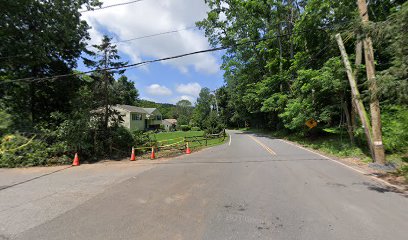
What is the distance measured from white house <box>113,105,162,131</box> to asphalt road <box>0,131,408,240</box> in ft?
83.2

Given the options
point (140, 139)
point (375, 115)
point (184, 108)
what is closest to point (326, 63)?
point (375, 115)

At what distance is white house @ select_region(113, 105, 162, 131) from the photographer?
3841 cm

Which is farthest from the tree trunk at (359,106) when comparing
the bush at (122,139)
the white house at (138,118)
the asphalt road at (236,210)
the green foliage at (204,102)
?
the green foliage at (204,102)

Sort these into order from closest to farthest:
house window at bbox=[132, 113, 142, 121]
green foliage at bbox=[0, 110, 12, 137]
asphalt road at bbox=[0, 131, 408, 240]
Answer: asphalt road at bbox=[0, 131, 408, 240]
green foliage at bbox=[0, 110, 12, 137]
house window at bbox=[132, 113, 142, 121]

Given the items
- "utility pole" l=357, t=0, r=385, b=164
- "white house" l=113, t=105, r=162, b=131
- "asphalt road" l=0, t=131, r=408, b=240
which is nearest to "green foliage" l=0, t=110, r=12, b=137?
"asphalt road" l=0, t=131, r=408, b=240

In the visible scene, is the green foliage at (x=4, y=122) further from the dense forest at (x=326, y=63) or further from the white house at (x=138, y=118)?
the white house at (x=138, y=118)

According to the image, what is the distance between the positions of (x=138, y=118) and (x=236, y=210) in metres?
40.4

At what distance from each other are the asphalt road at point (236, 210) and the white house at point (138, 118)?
25366 millimetres

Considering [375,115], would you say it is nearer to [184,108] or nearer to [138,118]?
[138,118]

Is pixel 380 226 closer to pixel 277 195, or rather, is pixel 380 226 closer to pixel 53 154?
pixel 277 195

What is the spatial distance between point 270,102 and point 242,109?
2454 centimetres

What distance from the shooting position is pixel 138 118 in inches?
1713

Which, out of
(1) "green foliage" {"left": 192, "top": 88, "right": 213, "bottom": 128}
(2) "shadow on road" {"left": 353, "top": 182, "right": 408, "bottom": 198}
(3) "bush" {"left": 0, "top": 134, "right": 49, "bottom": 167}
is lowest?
(2) "shadow on road" {"left": 353, "top": 182, "right": 408, "bottom": 198}

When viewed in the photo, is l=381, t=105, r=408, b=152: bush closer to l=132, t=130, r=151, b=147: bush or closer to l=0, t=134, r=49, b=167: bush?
l=132, t=130, r=151, b=147: bush
